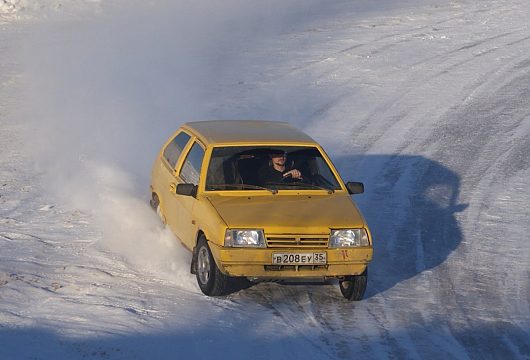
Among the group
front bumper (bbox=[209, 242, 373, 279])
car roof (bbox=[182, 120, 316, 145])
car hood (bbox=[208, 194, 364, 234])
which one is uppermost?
car roof (bbox=[182, 120, 316, 145])

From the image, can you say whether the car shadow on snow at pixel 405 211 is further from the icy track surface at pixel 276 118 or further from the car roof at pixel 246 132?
the car roof at pixel 246 132

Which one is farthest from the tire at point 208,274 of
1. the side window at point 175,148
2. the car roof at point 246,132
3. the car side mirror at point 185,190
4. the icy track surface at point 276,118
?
the side window at point 175,148

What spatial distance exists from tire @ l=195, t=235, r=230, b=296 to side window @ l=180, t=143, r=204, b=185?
94 cm

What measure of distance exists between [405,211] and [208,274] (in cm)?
448

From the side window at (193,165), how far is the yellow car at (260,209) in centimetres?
2

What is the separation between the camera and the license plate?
9969 mm

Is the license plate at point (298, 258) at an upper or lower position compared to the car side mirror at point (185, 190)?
lower

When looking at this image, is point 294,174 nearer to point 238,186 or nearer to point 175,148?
Result: point 238,186

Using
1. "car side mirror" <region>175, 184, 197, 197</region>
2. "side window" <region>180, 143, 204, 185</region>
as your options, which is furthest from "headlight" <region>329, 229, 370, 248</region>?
"side window" <region>180, 143, 204, 185</region>

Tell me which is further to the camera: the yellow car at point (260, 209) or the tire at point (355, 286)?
the tire at point (355, 286)

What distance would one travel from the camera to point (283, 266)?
10039 mm

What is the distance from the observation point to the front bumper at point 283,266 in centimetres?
995

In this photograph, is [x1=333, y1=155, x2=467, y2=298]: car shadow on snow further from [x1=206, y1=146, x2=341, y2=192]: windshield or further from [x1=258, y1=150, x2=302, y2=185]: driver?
[x1=258, y1=150, x2=302, y2=185]: driver

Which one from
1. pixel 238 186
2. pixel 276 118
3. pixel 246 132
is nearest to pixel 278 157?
pixel 238 186
